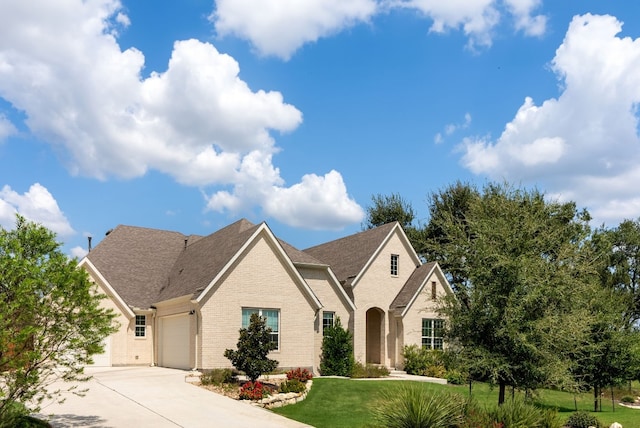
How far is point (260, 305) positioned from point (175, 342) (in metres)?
4.93

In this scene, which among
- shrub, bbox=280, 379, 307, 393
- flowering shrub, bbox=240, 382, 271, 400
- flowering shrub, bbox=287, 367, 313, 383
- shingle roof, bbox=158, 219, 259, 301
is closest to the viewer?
flowering shrub, bbox=240, 382, 271, 400

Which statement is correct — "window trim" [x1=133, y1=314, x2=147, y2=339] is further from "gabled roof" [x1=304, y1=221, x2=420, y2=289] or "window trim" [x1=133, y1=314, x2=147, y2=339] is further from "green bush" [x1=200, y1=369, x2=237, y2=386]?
"gabled roof" [x1=304, y1=221, x2=420, y2=289]

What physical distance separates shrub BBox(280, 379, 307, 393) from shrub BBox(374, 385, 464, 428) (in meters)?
8.57

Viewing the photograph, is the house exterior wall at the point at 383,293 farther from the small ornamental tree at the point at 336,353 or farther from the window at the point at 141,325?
the window at the point at 141,325

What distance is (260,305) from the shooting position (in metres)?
26.2

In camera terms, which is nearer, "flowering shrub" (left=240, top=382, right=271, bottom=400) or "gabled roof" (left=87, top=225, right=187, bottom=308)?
"flowering shrub" (left=240, top=382, right=271, bottom=400)

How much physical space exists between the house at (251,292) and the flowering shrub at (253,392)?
15.6 ft

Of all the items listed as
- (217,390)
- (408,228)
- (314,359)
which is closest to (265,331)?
(217,390)

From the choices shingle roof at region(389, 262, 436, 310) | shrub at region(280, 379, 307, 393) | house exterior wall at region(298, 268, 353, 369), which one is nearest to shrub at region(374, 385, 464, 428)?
shrub at region(280, 379, 307, 393)

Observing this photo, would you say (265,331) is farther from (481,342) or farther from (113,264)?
(113,264)

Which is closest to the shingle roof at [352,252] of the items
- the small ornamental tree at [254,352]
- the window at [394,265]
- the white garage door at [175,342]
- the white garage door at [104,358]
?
the window at [394,265]

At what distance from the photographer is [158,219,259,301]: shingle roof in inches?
1030

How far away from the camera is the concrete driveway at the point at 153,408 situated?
15062mm

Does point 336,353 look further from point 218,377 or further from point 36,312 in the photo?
point 36,312
